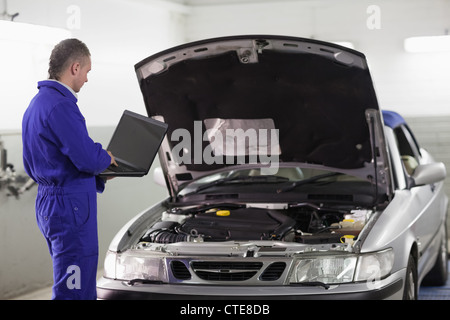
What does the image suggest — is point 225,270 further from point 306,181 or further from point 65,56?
point 65,56

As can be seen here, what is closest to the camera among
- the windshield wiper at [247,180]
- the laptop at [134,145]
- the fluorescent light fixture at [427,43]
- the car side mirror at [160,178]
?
the laptop at [134,145]

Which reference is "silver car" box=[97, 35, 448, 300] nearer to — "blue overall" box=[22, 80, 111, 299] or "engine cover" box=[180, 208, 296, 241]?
"engine cover" box=[180, 208, 296, 241]

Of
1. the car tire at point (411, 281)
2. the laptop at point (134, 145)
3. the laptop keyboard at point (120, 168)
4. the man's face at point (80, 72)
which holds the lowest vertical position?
A: the car tire at point (411, 281)

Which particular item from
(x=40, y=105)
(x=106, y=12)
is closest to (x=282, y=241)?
(x=40, y=105)

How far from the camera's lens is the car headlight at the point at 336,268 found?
381cm

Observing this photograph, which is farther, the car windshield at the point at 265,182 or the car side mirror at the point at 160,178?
the car side mirror at the point at 160,178

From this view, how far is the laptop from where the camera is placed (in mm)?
3686

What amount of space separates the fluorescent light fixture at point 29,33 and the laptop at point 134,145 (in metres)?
2.48

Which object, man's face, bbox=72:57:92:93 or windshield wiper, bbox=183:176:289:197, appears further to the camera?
windshield wiper, bbox=183:176:289:197

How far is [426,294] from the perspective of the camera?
19.7ft

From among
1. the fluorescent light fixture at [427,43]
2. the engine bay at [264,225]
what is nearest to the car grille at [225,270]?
the engine bay at [264,225]

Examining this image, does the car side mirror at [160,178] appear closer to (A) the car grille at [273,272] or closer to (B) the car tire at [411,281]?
(A) the car grille at [273,272]

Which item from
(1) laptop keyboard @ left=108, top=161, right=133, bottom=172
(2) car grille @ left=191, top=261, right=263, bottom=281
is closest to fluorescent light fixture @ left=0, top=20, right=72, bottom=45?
(1) laptop keyboard @ left=108, top=161, right=133, bottom=172

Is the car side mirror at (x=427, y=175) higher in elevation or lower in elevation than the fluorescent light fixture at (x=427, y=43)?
lower
